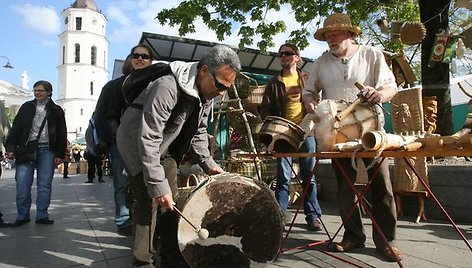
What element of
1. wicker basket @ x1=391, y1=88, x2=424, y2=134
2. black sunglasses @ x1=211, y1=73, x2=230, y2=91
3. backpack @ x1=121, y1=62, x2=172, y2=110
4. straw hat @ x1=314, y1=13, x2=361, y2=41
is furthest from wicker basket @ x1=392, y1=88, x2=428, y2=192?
backpack @ x1=121, y1=62, x2=172, y2=110

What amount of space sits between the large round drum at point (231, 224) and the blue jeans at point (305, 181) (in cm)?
163

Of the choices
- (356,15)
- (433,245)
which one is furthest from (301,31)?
(433,245)

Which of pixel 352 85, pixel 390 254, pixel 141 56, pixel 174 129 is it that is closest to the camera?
pixel 174 129

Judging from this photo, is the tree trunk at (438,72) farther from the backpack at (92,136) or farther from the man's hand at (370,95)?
the backpack at (92,136)

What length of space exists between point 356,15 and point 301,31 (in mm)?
1315

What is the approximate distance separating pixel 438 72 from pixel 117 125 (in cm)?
494

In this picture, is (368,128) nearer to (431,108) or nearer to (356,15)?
(431,108)

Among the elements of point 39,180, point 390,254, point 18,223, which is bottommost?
point 18,223

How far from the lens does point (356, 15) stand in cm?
888

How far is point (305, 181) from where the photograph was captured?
4.22 meters

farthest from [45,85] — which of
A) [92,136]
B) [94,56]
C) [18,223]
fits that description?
[94,56]

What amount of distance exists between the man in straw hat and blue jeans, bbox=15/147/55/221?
10.8 feet

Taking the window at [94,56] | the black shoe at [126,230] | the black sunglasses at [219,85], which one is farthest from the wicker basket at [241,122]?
the window at [94,56]

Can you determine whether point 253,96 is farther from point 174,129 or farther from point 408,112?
point 174,129
